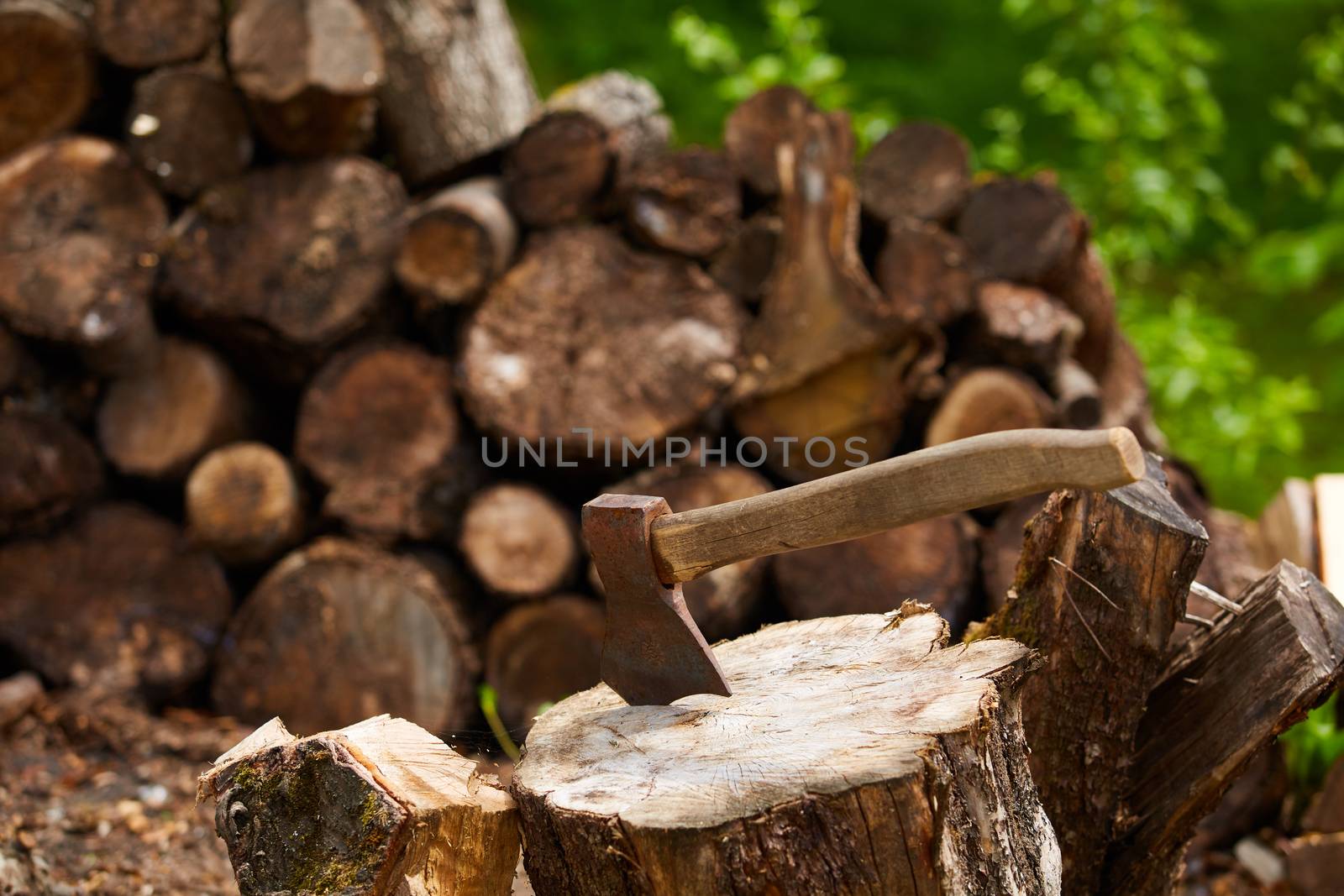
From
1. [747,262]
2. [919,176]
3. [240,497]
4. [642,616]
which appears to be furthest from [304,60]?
[642,616]

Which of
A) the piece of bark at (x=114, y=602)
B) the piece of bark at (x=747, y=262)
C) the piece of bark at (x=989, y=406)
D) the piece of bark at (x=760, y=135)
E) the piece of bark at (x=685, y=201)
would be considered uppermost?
the piece of bark at (x=760, y=135)

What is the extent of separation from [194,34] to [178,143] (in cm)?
31

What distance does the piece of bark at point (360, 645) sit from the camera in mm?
3033

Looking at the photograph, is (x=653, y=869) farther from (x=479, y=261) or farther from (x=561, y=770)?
(x=479, y=261)

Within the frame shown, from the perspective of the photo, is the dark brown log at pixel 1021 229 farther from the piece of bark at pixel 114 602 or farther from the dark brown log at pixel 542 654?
the piece of bark at pixel 114 602

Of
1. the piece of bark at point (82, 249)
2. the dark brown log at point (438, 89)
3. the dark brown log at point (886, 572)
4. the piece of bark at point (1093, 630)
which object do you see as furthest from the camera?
the dark brown log at point (438, 89)

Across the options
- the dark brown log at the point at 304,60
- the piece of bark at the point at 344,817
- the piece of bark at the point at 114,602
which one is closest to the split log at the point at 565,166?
the dark brown log at the point at 304,60

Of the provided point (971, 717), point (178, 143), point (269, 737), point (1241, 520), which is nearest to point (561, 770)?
point (269, 737)

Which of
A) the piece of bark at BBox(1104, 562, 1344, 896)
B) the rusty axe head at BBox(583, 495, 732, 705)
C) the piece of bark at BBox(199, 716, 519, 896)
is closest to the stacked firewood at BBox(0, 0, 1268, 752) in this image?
the piece of bark at BBox(1104, 562, 1344, 896)

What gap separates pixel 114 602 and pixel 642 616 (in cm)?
212

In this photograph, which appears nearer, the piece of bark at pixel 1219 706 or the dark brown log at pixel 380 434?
the piece of bark at pixel 1219 706

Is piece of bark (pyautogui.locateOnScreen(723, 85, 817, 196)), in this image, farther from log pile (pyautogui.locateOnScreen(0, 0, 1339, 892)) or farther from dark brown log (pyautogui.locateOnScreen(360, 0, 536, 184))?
dark brown log (pyautogui.locateOnScreen(360, 0, 536, 184))

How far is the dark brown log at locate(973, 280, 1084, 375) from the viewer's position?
2988 mm

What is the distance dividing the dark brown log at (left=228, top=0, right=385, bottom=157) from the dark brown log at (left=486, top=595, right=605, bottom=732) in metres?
1.49
